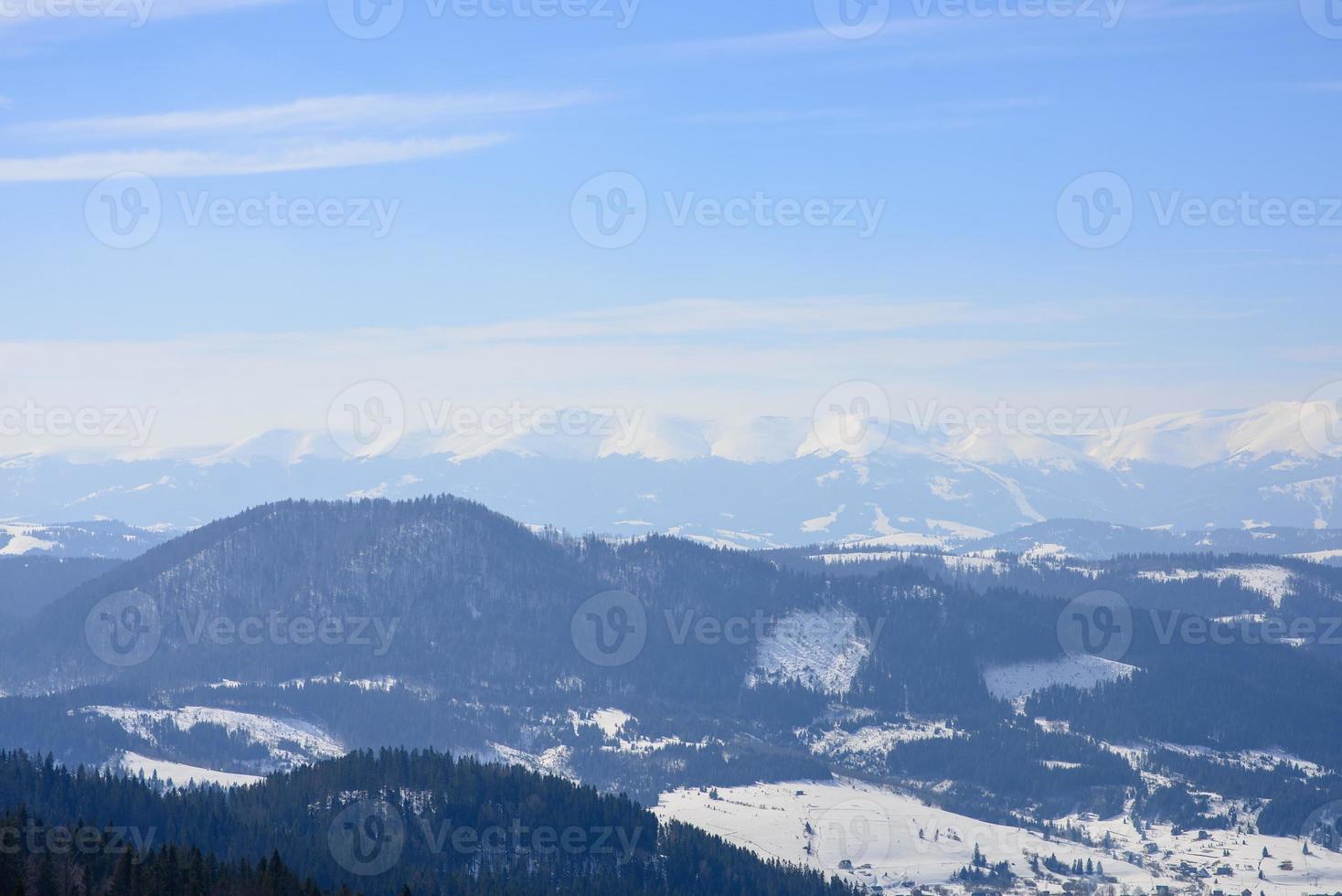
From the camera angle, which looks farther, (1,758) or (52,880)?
(1,758)

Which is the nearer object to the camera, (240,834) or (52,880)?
(52,880)

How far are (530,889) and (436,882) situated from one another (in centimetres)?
1172

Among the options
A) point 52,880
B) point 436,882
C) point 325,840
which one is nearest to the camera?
point 52,880

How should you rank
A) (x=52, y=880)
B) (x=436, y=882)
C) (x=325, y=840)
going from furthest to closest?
(x=325, y=840) < (x=436, y=882) < (x=52, y=880)

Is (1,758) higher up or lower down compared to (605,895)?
higher up

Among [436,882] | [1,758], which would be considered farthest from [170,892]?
[1,758]

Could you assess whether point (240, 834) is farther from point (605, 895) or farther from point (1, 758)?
point (605, 895)

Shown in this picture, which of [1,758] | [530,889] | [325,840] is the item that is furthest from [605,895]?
[1,758]

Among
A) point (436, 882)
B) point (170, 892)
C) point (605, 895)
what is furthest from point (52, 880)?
point (605, 895)

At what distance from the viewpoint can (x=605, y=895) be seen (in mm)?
199625

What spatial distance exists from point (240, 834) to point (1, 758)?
27.9 metres

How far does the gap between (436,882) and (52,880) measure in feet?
164

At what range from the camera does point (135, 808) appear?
196125 millimetres

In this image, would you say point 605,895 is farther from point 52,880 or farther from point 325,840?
point 52,880
